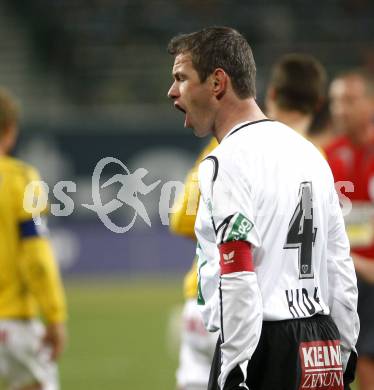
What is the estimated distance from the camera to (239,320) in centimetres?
334

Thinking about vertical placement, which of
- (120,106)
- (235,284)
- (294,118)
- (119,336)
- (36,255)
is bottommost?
(119,336)

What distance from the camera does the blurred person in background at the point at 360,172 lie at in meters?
6.03

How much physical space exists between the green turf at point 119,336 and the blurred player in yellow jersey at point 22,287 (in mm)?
2547

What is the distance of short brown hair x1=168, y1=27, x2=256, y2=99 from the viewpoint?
358cm

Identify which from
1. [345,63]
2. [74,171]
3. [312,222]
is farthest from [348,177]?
[345,63]

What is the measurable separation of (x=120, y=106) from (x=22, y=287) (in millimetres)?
12417

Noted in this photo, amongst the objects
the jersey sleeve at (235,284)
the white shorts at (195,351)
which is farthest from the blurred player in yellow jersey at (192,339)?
the jersey sleeve at (235,284)

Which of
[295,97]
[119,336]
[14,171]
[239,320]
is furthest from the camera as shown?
[119,336]

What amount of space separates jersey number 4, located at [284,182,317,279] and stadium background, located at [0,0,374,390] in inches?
296

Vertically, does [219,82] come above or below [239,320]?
above

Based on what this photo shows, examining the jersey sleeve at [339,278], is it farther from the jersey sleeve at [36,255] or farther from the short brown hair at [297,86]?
the jersey sleeve at [36,255]

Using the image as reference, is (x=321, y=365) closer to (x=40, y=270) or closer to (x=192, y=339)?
(x=192, y=339)

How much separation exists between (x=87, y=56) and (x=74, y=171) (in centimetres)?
317

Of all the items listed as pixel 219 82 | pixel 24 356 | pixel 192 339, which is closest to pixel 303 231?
pixel 219 82
